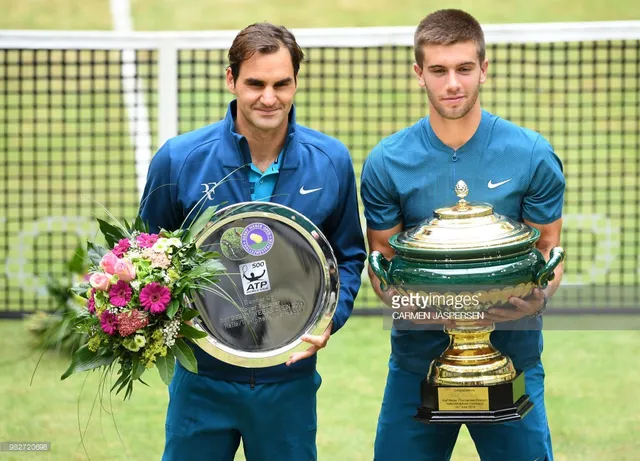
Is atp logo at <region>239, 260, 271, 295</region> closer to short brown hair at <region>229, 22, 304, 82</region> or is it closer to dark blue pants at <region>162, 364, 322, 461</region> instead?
dark blue pants at <region>162, 364, 322, 461</region>

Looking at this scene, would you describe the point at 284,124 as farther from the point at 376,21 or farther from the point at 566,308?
the point at 376,21

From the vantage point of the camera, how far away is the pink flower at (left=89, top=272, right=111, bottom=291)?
3043 millimetres

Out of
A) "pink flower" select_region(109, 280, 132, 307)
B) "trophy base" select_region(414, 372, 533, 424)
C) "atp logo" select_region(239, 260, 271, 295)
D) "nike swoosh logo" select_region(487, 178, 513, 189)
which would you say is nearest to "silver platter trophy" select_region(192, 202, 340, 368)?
"atp logo" select_region(239, 260, 271, 295)

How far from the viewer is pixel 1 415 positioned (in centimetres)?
552

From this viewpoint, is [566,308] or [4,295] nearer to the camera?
[566,308]

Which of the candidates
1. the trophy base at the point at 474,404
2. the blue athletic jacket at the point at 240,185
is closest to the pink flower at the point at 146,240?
the blue athletic jacket at the point at 240,185

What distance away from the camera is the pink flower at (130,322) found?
303 centimetres

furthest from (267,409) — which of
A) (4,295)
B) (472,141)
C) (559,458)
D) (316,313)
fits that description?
(4,295)

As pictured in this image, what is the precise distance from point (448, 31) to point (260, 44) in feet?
1.60

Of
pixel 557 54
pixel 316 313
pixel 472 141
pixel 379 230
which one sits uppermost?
pixel 557 54

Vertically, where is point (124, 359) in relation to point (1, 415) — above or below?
above

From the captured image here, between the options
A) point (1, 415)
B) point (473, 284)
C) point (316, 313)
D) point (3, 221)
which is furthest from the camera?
point (3, 221)

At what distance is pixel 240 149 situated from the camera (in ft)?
11.0

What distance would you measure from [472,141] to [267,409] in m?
0.90
